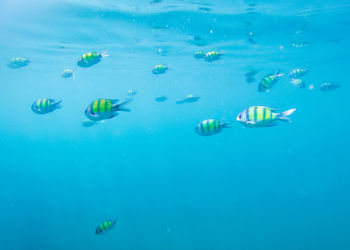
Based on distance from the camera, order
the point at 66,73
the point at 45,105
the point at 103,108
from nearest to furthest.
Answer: the point at 103,108 < the point at 45,105 < the point at 66,73

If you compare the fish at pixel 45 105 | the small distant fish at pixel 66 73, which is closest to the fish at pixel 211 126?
the fish at pixel 45 105

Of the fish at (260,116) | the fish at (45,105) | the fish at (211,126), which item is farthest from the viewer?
the fish at (45,105)

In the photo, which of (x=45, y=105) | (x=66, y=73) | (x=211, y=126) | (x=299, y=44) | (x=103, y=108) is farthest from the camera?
(x=299, y=44)

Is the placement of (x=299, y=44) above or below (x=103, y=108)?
above

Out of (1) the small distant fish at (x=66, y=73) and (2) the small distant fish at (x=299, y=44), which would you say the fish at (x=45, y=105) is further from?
(2) the small distant fish at (x=299, y=44)

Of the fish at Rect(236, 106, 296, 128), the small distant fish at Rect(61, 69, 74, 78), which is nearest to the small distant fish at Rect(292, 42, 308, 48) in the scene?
the small distant fish at Rect(61, 69, 74, 78)

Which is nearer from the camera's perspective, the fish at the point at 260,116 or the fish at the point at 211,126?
the fish at the point at 260,116

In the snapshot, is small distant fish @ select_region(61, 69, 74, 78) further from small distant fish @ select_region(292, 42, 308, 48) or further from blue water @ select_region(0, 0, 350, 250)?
small distant fish @ select_region(292, 42, 308, 48)

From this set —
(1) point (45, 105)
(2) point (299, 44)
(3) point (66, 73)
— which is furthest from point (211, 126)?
(2) point (299, 44)

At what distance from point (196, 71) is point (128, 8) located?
25.9 meters

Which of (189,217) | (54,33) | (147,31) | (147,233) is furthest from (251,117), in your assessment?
(54,33)

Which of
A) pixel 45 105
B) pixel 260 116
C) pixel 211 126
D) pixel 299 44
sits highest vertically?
pixel 299 44

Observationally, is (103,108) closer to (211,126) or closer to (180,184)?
(211,126)

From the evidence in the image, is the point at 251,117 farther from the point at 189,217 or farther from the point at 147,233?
the point at 189,217
